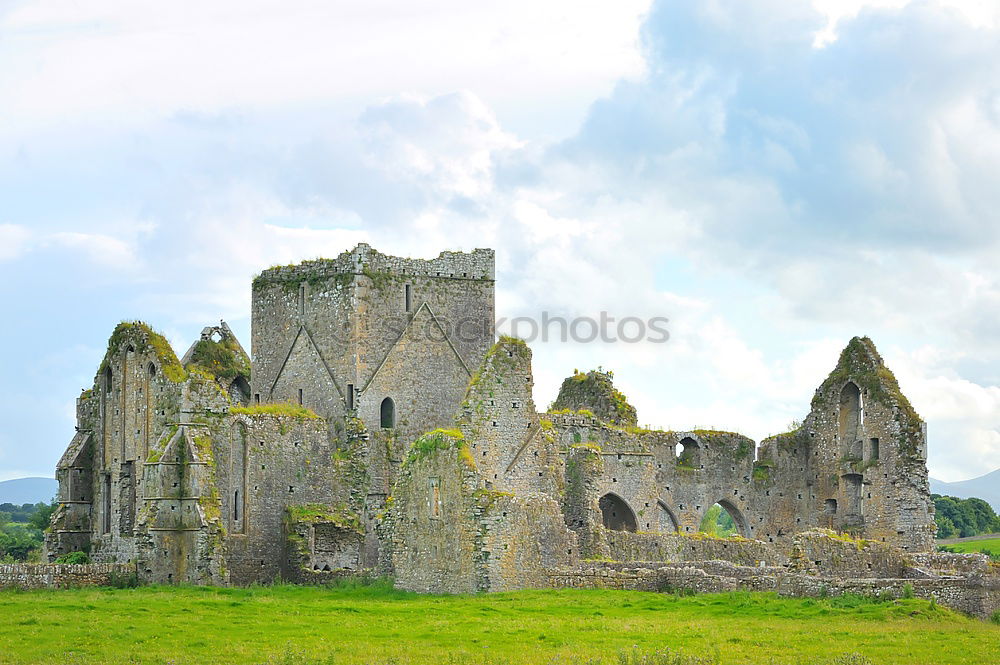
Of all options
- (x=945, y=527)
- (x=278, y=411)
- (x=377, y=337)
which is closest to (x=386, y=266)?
(x=377, y=337)

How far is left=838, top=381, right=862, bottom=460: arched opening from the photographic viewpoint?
5638 centimetres

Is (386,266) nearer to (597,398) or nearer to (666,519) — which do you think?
(597,398)

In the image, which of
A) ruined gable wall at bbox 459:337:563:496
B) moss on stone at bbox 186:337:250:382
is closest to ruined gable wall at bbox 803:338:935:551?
ruined gable wall at bbox 459:337:563:496

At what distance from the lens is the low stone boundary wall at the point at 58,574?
4175cm

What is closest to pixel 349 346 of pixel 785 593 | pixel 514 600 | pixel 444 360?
pixel 444 360

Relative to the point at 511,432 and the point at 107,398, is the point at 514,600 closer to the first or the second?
the point at 511,432

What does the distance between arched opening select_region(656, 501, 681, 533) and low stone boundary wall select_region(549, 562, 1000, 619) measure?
44.6 feet

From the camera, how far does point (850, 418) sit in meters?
56.8

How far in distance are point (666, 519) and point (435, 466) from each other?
17.0m

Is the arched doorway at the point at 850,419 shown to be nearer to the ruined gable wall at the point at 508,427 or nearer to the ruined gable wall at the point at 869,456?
the ruined gable wall at the point at 869,456

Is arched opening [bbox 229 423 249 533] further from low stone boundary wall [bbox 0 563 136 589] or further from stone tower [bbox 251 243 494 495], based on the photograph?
stone tower [bbox 251 243 494 495]

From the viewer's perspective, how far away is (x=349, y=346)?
52.7 metres

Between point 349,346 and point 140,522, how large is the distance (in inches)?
390

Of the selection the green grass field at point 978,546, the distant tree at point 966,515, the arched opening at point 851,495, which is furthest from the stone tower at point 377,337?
the distant tree at point 966,515
